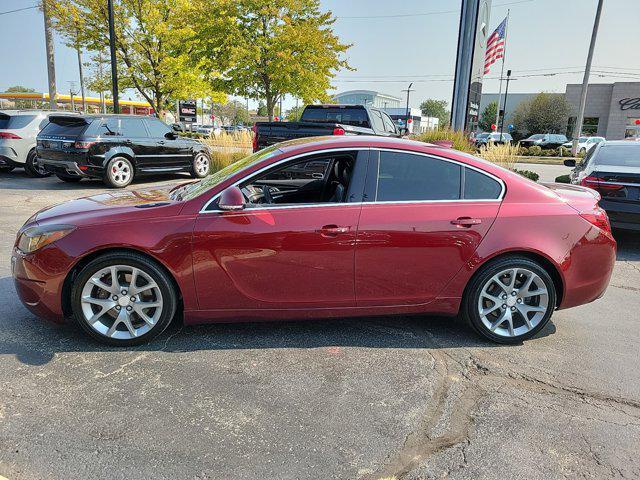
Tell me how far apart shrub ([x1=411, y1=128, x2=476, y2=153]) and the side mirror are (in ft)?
33.5

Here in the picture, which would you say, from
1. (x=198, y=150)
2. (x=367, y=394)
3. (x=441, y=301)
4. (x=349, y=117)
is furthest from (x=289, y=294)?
(x=198, y=150)

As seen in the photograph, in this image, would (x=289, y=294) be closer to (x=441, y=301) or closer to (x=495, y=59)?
(x=441, y=301)

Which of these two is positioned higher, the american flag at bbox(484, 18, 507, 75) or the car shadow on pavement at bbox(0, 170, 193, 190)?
the american flag at bbox(484, 18, 507, 75)

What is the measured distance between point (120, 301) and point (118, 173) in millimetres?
8442

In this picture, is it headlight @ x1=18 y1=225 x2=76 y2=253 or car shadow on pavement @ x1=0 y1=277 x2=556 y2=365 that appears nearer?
headlight @ x1=18 y1=225 x2=76 y2=253

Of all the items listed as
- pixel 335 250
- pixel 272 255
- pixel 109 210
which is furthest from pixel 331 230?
pixel 109 210

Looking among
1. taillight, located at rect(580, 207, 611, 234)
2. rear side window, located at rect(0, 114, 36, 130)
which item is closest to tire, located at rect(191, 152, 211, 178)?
rear side window, located at rect(0, 114, 36, 130)

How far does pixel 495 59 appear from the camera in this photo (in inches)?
869

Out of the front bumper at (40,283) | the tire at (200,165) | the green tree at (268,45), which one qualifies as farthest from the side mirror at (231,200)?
the green tree at (268,45)

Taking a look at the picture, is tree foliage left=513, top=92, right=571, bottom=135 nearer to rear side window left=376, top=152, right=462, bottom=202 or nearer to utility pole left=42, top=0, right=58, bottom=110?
utility pole left=42, top=0, right=58, bottom=110

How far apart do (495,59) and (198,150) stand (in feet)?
51.2

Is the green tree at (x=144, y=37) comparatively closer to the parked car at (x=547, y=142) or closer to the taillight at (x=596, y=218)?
the taillight at (x=596, y=218)

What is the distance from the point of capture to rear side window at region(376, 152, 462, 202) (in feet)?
12.2

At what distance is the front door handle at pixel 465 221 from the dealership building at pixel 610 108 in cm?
5374
